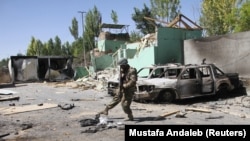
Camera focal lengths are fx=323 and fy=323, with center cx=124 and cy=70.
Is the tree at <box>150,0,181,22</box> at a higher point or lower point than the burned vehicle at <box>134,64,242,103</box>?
higher

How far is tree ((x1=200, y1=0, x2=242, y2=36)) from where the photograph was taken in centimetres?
3378

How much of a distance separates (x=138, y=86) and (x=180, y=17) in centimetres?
1400

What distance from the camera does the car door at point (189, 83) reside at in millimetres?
12273

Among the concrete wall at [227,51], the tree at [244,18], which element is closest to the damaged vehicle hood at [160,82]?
the concrete wall at [227,51]

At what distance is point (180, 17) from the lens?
25.0 metres

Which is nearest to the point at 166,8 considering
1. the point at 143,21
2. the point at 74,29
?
the point at 143,21

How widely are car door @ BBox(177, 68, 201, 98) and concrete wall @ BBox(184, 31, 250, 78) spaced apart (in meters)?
4.55

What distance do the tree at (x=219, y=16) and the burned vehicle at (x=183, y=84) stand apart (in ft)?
71.8

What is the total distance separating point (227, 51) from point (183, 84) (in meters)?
5.98

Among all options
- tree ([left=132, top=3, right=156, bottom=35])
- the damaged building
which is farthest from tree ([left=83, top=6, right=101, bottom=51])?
the damaged building

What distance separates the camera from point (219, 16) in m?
35.5

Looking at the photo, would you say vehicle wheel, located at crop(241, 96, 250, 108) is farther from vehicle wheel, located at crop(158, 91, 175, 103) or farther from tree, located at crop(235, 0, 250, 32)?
tree, located at crop(235, 0, 250, 32)

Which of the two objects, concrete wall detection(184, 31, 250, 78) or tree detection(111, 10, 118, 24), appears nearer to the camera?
concrete wall detection(184, 31, 250, 78)

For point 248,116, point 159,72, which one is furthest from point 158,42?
point 248,116
